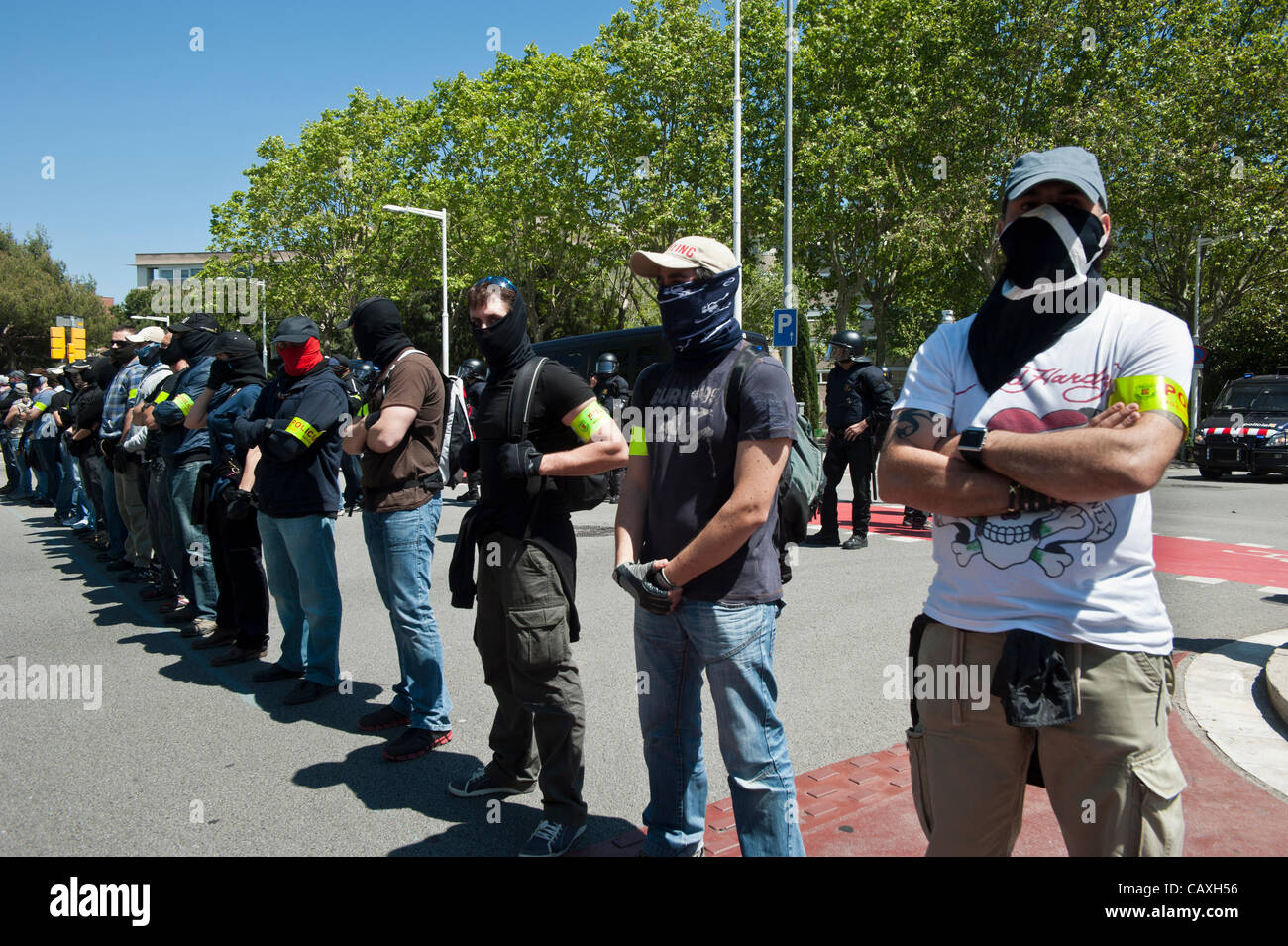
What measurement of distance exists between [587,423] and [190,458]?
165 inches

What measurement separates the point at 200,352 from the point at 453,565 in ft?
13.3

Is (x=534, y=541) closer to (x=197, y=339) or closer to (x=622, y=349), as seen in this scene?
(x=197, y=339)

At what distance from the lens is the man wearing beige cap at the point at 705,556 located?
245 cm

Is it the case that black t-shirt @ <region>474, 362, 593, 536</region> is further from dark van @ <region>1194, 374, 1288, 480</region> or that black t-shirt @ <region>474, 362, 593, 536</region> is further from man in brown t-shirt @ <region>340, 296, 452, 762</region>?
dark van @ <region>1194, 374, 1288, 480</region>

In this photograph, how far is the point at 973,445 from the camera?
188 cm

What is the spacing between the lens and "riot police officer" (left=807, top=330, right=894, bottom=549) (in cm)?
910

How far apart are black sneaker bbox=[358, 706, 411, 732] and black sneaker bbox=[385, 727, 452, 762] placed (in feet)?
0.83

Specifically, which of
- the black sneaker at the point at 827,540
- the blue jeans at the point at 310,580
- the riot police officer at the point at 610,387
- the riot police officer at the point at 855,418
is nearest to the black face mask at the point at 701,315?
the blue jeans at the point at 310,580

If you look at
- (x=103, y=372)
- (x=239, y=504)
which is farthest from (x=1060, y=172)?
(x=103, y=372)

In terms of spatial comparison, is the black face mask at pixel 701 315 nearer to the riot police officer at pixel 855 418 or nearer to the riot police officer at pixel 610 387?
the riot police officer at pixel 855 418

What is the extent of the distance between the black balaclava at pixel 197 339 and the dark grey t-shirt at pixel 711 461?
16.0 feet

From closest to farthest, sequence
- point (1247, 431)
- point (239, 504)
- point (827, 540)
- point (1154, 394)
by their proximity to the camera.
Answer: point (1154, 394) → point (239, 504) → point (827, 540) → point (1247, 431)
